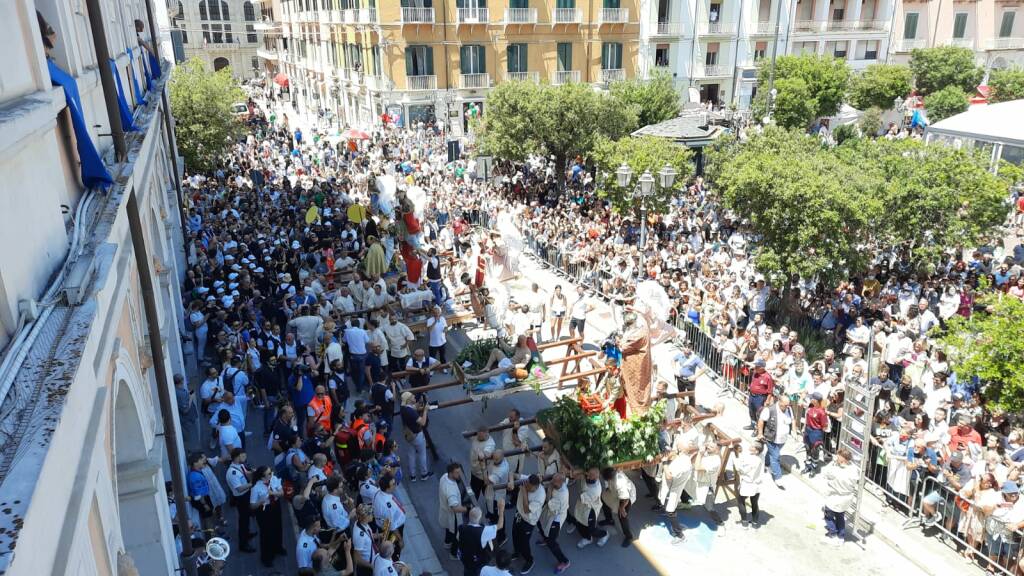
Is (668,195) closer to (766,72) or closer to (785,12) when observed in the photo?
(766,72)

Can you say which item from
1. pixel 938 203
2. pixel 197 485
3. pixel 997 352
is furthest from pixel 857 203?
pixel 197 485

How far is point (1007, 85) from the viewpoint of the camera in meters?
37.6

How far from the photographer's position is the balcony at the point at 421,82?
38881 millimetres

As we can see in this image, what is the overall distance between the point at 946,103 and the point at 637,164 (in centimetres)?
2585

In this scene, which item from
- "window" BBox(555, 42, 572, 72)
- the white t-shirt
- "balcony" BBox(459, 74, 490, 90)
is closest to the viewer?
the white t-shirt

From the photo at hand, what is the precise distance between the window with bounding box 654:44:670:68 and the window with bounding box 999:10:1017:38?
22854mm

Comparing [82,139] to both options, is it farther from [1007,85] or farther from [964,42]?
[964,42]

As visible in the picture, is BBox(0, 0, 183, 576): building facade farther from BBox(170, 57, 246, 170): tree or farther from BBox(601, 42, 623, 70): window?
BBox(601, 42, 623, 70): window

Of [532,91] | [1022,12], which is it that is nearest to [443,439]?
[532,91]

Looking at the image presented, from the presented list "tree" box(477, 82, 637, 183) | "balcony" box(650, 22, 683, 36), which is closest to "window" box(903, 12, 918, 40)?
"balcony" box(650, 22, 683, 36)

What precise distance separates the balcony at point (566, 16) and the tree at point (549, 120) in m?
15.2

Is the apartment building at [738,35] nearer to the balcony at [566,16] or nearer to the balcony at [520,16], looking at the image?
the balcony at [566,16]

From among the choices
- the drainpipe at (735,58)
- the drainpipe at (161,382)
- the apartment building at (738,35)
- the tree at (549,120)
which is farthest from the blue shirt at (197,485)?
the drainpipe at (735,58)

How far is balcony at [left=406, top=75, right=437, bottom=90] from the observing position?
3888 centimetres
